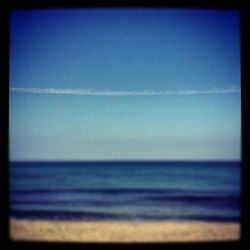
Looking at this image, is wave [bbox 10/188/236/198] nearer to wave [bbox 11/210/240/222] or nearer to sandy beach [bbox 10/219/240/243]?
wave [bbox 11/210/240/222]

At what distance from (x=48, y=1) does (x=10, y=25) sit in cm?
28

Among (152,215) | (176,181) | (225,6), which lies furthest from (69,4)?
(176,181)

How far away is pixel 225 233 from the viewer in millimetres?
4457

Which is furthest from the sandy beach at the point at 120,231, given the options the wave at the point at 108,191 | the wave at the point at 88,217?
the wave at the point at 108,191

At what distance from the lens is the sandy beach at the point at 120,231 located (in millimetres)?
4125

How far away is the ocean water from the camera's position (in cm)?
630

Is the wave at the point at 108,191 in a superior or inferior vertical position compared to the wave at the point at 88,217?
superior

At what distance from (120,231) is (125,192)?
468cm

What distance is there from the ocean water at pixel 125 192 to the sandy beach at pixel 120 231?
16.8 inches

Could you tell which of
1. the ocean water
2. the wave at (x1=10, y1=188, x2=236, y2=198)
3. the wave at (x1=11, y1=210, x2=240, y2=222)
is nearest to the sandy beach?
the wave at (x1=11, y1=210, x2=240, y2=222)

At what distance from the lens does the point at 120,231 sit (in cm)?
443

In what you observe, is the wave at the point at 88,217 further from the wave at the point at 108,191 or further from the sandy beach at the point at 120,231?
the wave at the point at 108,191

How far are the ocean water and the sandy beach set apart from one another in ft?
1.40
